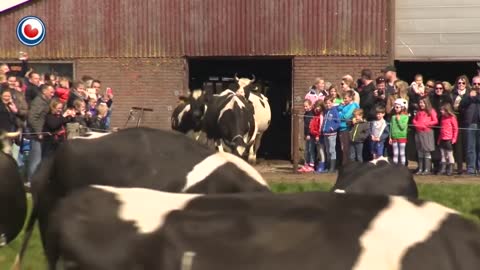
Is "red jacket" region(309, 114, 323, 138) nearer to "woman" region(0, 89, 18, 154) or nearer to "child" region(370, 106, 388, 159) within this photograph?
"child" region(370, 106, 388, 159)

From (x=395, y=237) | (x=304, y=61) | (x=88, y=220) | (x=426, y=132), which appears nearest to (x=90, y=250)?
(x=88, y=220)

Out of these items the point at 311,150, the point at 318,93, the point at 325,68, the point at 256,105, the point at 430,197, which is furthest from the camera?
the point at 325,68

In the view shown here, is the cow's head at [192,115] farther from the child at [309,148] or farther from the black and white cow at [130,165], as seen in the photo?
the black and white cow at [130,165]

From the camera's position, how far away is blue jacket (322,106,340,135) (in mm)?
17000

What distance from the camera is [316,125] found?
17516 millimetres

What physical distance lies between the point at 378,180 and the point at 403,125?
8.66 m

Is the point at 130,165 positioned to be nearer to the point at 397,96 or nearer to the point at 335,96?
the point at 397,96

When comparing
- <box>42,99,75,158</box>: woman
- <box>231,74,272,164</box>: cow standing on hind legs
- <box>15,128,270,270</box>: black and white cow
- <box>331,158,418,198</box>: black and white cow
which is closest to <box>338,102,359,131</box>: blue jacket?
<box>231,74,272,164</box>: cow standing on hind legs

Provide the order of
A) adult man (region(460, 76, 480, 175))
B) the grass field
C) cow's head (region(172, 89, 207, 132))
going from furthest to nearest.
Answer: adult man (region(460, 76, 480, 175)), cow's head (region(172, 89, 207, 132)), the grass field

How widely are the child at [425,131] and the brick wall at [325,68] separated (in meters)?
5.23

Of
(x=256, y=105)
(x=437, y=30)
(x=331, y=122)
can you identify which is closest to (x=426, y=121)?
(x=331, y=122)

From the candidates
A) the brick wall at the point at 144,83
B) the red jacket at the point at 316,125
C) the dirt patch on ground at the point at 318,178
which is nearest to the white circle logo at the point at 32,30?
the brick wall at the point at 144,83

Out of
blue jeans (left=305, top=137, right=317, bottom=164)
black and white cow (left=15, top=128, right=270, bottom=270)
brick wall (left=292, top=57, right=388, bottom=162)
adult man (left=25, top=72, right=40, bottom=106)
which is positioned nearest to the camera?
black and white cow (left=15, top=128, right=270, bottom=270)

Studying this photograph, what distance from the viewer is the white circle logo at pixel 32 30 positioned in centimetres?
2358
